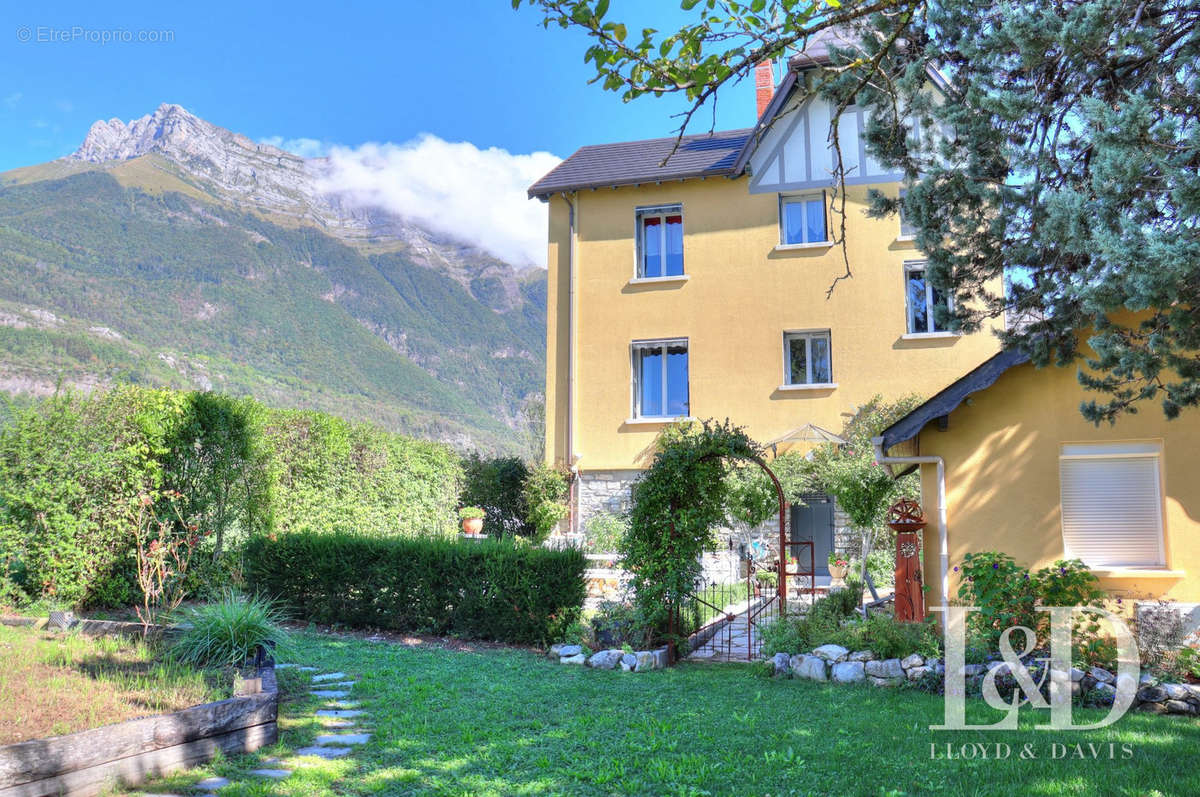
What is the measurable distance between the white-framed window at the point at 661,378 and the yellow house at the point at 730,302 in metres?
0.03

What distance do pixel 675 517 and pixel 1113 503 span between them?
4.73m

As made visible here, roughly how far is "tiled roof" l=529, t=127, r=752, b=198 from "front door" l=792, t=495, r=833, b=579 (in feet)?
25.8

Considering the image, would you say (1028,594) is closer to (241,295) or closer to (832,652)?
(832,652)

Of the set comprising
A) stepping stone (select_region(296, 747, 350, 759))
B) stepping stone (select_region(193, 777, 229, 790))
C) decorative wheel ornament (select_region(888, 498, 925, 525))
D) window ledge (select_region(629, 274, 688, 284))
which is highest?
window ledge (select_region(629, 274, 688, 284))

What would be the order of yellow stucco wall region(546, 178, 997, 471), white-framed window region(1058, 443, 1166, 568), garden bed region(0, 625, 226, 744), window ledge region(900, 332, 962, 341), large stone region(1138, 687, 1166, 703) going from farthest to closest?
yellow stucco wall region(546, 178, 997, 471)
window ledge region(900, 332, 962, 341)
white-framed window region(1058, 443, 1166, 568)
large stone region(1138, 687, 1166, 703)
garden bed region(0, 625, 226, 744)

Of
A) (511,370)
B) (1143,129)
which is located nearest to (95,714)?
(1143,129)

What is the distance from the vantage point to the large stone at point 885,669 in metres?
7.75

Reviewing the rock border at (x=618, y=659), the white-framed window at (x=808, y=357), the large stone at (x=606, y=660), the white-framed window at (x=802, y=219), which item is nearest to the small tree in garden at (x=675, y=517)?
the rock border at (x=618, y=659)

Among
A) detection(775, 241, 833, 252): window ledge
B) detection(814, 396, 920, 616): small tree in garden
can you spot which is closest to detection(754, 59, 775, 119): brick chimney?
detection(775, 241, 833, 252): window ledge

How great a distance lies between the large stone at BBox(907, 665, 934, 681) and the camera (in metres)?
7.58

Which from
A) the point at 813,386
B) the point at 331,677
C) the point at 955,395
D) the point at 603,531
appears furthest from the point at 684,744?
the point at 813,386

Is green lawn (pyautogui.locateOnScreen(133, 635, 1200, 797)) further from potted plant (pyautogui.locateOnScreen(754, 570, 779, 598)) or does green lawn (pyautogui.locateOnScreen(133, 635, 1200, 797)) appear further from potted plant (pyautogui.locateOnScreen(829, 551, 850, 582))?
potted plant (pyautogui.locateOnScreen(829, 551, 850, 582))

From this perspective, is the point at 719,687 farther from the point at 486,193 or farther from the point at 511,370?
the point at 486,193

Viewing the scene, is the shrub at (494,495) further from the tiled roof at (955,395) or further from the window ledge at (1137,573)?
the window ledge at (1137,573)
